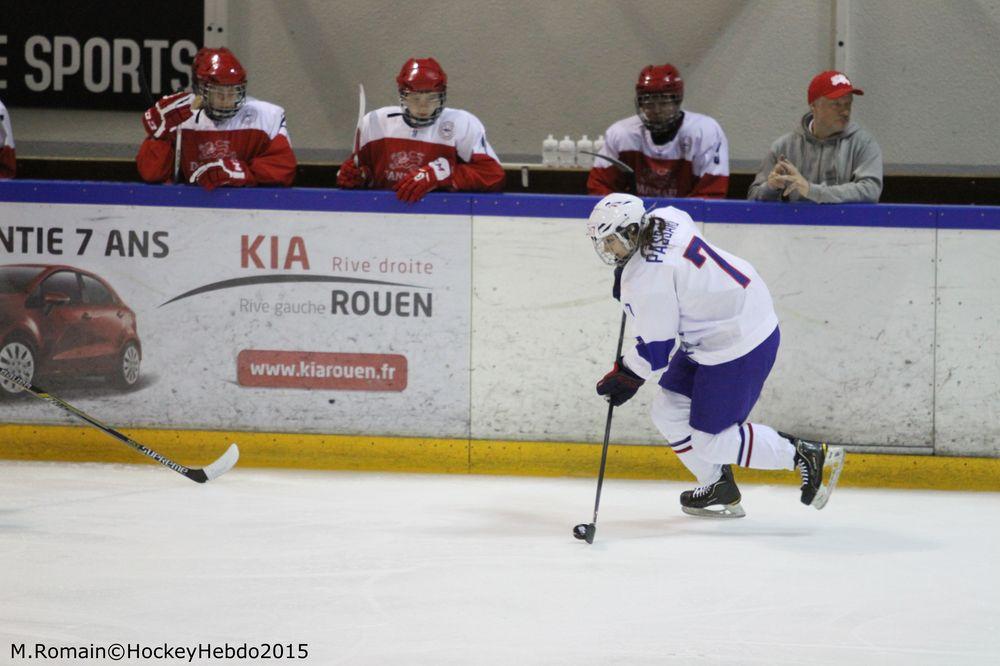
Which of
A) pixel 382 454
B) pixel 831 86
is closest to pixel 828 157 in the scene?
pixel 831 86

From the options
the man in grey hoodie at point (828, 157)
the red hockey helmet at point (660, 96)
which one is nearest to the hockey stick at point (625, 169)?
the red hockey helmet at point (660, 96)

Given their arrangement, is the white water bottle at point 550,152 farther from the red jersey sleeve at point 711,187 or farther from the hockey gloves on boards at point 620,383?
the hockey gloves on boards at point 620,383

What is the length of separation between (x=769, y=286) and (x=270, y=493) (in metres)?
2.07

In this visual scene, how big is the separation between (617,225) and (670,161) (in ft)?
5.81

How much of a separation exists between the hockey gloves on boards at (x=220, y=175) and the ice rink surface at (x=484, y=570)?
1.15 m

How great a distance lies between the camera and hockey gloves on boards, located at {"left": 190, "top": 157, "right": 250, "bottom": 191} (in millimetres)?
5129

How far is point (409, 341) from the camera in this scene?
203 inches

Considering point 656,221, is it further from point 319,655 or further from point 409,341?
point 319,655

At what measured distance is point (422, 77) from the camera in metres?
5.30

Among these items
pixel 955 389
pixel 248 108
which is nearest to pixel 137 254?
pixel 248 108

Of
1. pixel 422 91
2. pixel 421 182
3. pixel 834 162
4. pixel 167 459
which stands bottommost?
pixel 167 459

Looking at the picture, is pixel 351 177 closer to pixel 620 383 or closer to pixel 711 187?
pixel 711 187

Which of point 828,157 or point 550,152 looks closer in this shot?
point 828,157

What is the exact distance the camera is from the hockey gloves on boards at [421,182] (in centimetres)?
511
